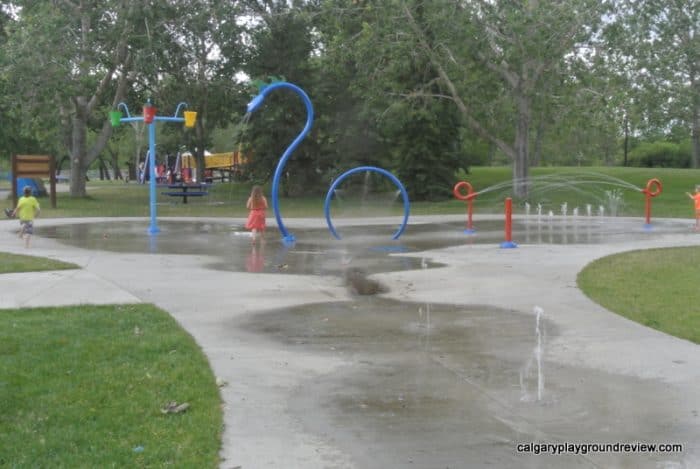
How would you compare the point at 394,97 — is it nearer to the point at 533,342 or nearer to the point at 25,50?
the point at 25,50

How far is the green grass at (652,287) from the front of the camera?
898 cm

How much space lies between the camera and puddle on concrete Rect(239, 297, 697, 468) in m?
5.07

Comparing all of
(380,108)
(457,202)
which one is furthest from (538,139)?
(457,202)

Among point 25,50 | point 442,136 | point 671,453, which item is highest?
point 25,50

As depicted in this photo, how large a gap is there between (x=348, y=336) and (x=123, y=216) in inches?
790

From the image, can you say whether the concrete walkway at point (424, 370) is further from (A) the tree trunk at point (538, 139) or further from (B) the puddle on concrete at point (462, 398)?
(A) the tree trunk at point (538, 139)

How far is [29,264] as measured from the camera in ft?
43.0

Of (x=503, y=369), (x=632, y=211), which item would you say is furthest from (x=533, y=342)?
(x=632, y=211)

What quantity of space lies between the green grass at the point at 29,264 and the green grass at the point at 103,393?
12.2 ft

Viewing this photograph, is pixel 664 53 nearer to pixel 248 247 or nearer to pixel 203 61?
pixel 203 61

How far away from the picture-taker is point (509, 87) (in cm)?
3419

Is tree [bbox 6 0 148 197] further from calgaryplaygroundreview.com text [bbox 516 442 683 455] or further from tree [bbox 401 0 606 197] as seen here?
calgaryplaygroundreview.com text [bbox 516 442 683 455]

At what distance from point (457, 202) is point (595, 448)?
3078 centimetres

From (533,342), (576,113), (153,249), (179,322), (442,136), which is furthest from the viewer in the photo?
(442,136)
